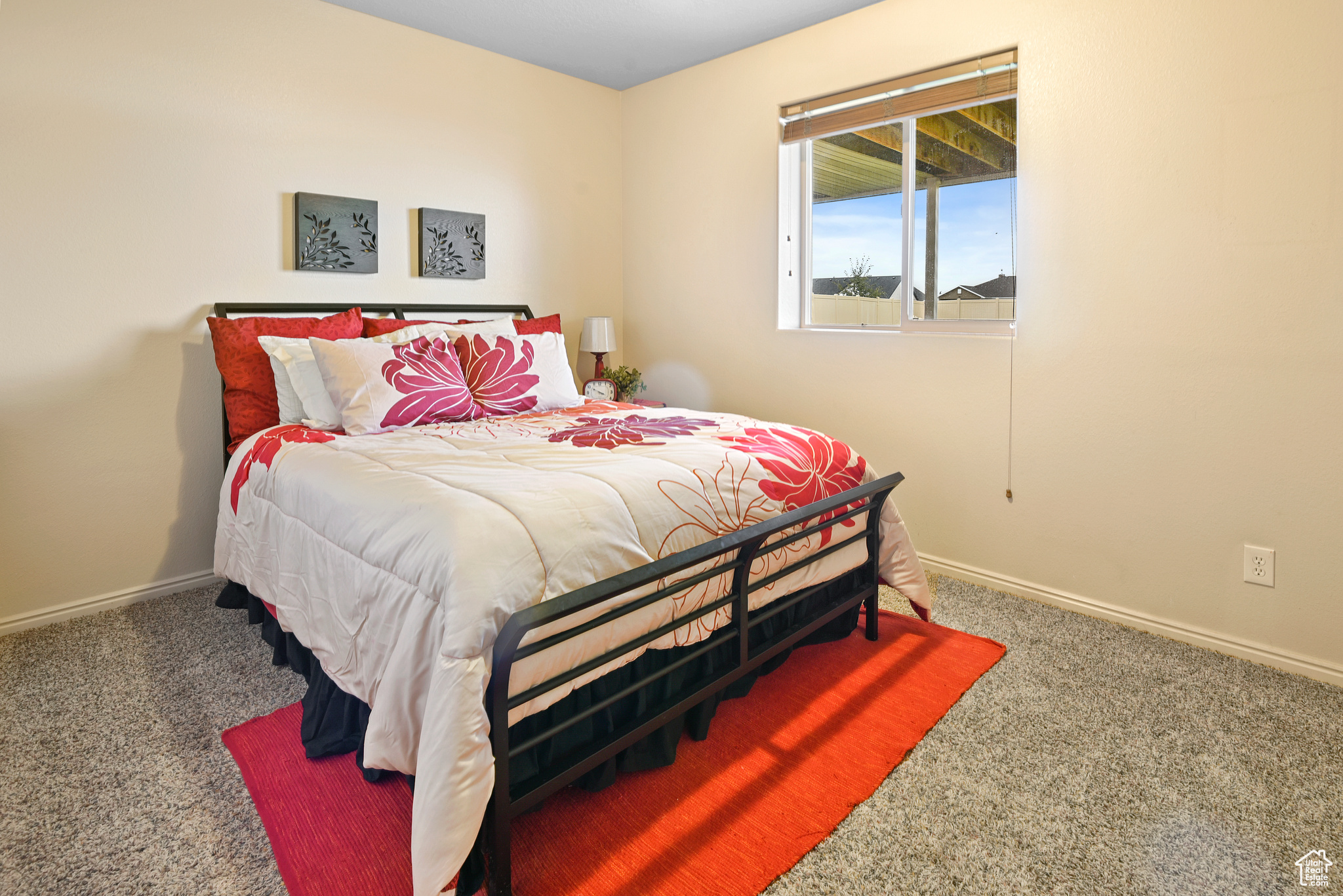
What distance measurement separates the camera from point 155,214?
274cm

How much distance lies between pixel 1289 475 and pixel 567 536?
7.31 feet

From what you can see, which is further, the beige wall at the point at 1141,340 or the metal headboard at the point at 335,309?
the metal headboard at the point at 335,309

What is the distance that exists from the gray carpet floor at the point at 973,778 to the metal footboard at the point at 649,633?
1.40 ft

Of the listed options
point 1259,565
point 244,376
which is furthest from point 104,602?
point 1259,565

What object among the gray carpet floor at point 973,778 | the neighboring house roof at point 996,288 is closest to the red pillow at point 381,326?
the gray carpet floor at point 973,778

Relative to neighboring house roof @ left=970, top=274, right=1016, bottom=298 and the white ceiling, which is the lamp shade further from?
neighboring house roof @ left=970, top=274, right=1016, bottom=298

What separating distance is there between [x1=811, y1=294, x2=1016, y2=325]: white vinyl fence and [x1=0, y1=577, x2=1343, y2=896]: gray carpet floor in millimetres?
1266

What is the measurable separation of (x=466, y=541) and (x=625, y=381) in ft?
8.88

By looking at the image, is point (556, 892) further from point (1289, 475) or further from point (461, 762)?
point (1289, 475)

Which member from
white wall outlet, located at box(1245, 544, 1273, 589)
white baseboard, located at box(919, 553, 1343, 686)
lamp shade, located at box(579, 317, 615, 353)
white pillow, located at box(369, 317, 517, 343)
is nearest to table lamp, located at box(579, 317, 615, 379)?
lamp shade, located at box(579, 317, 615, 353)

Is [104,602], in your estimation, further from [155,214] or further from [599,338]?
[599,338]

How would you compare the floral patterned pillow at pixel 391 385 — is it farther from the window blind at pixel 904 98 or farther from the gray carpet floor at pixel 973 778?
the window blind at pixel 904 98

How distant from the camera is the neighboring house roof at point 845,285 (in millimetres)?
3244

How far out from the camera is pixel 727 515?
190 cm
